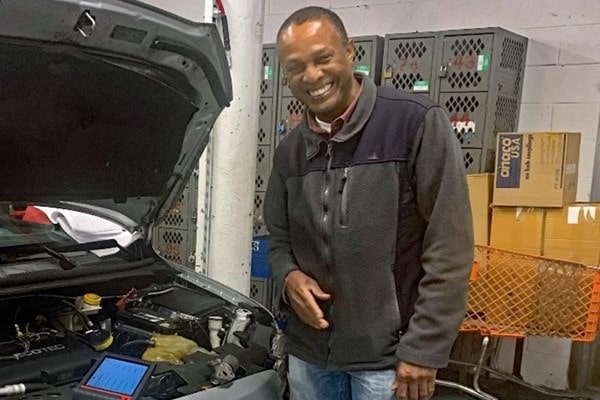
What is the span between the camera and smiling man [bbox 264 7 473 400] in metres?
1.43

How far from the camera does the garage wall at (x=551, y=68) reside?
3533 mm

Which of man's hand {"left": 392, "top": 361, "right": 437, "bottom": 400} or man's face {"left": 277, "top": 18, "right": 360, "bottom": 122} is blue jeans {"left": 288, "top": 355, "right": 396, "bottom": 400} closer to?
man's hand {"left": 392, "top": 361, "right": 437, "bottom": 400}

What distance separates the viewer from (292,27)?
1514mm

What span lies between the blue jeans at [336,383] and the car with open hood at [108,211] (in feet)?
0.20

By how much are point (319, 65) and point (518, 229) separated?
1954mm

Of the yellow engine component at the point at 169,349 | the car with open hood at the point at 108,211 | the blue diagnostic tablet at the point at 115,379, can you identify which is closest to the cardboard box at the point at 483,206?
the car with open hood at the point at 108,211

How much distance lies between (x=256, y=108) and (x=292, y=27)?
1.09 meters

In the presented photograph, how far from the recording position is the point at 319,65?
1.51m

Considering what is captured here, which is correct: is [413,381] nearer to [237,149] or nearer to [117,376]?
[117,376]

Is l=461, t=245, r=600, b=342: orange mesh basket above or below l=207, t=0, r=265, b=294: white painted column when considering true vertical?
below

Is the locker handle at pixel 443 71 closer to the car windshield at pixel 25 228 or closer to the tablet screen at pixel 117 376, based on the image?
the car windshield at pixel 25 228

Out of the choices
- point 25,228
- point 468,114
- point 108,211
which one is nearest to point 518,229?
point 468,114

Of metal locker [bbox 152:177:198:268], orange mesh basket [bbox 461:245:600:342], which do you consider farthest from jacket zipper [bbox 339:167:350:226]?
metal locker [bbox 152:177:198:268]

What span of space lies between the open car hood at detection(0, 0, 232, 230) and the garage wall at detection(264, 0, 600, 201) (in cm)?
242
